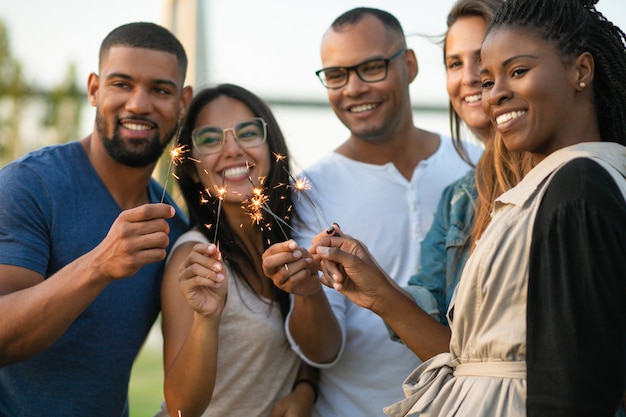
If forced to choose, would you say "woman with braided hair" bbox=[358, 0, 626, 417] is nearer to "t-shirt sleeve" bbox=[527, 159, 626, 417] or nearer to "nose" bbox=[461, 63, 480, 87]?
"t-shirt sleeve" bbox=[527, 159, 626, 417]

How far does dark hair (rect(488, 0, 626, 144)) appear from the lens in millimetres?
2910

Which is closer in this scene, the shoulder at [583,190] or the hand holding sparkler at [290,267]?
the shoulder at [583,190]

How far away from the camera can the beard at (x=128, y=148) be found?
15.4 feet

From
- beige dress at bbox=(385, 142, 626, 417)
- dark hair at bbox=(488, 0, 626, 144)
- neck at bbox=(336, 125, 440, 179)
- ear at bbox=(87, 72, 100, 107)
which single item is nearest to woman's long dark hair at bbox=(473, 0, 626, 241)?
dark hair at bbox=(488, 0, 626, 144)

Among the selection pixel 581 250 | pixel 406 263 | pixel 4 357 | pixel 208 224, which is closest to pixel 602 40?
pixel 581 250

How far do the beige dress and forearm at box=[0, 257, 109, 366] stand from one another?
183 cm

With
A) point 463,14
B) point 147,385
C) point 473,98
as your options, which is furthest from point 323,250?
point 147,385

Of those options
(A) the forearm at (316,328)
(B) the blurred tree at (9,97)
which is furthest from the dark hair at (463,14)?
(B) the blurred tree at (9,97)

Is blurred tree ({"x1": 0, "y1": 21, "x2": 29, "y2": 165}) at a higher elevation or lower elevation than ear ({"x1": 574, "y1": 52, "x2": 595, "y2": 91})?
lower

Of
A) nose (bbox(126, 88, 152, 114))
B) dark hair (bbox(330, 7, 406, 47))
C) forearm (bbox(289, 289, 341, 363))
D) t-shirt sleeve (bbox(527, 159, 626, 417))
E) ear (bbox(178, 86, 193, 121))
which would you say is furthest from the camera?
dark hair (bbox(330, 7, 406, 47))

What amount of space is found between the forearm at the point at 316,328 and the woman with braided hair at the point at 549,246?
0.96 meters

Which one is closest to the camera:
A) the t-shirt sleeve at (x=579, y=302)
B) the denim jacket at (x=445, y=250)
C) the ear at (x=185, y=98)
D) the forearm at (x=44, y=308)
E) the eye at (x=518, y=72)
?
the t-shirt sleeve at (x=579, y=302)

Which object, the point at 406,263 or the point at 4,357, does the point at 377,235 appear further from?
the point at 4,357

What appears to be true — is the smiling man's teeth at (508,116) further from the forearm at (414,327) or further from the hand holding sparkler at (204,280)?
the hand holding sparkler at (204,280)
